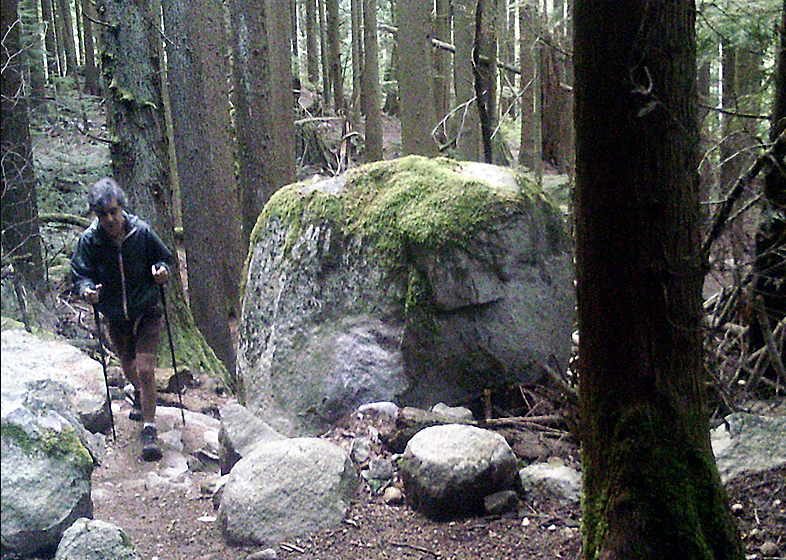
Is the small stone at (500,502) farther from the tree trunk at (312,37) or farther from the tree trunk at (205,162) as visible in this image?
the tree trunk at (312,37)

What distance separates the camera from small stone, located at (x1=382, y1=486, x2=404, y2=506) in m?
4.82

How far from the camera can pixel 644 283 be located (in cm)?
288

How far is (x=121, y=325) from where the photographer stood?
6.46 m

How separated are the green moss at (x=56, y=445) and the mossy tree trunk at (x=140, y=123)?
15.7ft

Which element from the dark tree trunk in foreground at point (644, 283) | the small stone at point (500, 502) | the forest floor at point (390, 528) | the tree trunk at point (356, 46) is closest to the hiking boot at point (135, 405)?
the forest floor at point (390, 528)

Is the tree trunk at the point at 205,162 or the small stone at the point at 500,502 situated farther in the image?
the tree trunk at the point at 205,162

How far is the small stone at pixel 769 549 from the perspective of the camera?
3682mm

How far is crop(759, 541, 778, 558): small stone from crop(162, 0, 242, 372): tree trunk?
26.7 feet

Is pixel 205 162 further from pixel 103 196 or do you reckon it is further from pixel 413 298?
pixel 413 298

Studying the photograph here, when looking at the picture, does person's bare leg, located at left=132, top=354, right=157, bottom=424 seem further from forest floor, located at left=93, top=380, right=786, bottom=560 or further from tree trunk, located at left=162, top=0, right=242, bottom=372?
tree trunk, located at left=162, top=0, right=242, bottom=372

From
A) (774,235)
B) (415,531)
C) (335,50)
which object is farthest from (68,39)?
(774,235)

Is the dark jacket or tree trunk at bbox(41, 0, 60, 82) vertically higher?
tree trunk at bbox(41, 0, 60, 82)

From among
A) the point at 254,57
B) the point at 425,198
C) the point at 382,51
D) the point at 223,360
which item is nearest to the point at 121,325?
the point at 425,198

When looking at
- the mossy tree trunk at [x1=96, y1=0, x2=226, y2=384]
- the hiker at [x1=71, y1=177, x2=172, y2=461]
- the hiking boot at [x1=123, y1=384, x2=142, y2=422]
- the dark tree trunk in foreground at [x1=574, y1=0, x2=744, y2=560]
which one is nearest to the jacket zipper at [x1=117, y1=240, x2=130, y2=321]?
the hiker at [x1=71, y1=177, x2=172, y2=461]
